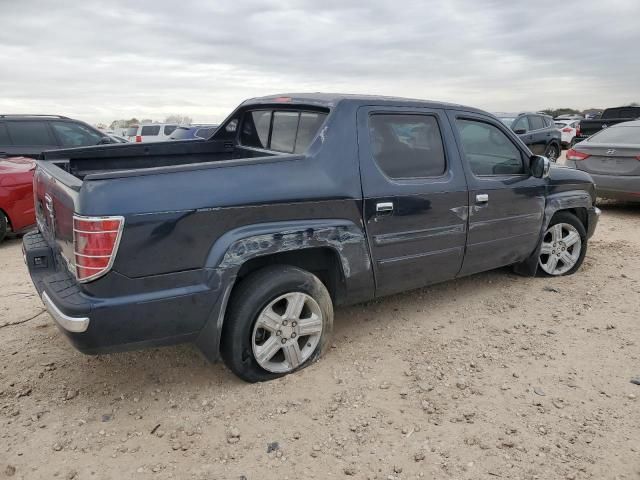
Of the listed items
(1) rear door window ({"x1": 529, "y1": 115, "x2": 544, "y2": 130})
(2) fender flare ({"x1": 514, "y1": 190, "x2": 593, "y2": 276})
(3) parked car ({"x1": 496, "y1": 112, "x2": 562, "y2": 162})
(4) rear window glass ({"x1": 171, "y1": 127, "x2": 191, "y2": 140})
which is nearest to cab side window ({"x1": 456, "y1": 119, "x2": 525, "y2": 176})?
(2) fender flare ({"x1": 514, "y1": 190, "x2": 593, "y2": 276})

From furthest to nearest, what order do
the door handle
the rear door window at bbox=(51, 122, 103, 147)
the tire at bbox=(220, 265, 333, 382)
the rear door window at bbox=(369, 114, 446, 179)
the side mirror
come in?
the rear door window at bbox=(51, 122, 103, 147) → the side mirror → the rear door window at bbox=(369, 114, 446, 179) → the door handle → the tire at bbox=(220, 265, 333, 382)

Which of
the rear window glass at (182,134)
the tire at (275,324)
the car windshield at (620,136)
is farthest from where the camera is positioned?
the rear window glass at (182,134)

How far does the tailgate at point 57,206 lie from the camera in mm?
2830

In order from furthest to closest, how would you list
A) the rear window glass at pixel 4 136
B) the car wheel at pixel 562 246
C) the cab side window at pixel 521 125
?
1. the cab side window at pixel 521 125
2. the rear window glass at pixel 4 136
3. the car wheel at pixel 562 246

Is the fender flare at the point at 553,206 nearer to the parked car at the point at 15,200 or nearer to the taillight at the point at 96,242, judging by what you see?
the taillight at the point at 96,242

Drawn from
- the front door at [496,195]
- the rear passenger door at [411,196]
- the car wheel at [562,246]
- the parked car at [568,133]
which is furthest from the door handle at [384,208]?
the parked car at [568,133]

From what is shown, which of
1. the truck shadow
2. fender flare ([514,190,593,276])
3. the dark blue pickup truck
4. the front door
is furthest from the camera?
fender flare ([514,190,593,276])

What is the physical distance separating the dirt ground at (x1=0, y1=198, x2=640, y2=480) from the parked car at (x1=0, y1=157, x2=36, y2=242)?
268 centimetres

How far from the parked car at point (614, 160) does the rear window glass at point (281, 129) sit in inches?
246

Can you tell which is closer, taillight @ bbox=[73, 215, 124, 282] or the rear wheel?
taillight @ bbox=[73, 215, 124, 282]

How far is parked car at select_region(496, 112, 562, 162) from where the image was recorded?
47.9 ft

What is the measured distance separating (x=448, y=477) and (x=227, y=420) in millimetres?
1199

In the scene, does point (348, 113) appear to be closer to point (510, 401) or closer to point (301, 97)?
point (301, 97)

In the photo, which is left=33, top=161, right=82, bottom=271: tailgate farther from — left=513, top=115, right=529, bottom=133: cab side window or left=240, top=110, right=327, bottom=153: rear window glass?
left=513, top=115, right=529, bottom=133: cab side window
